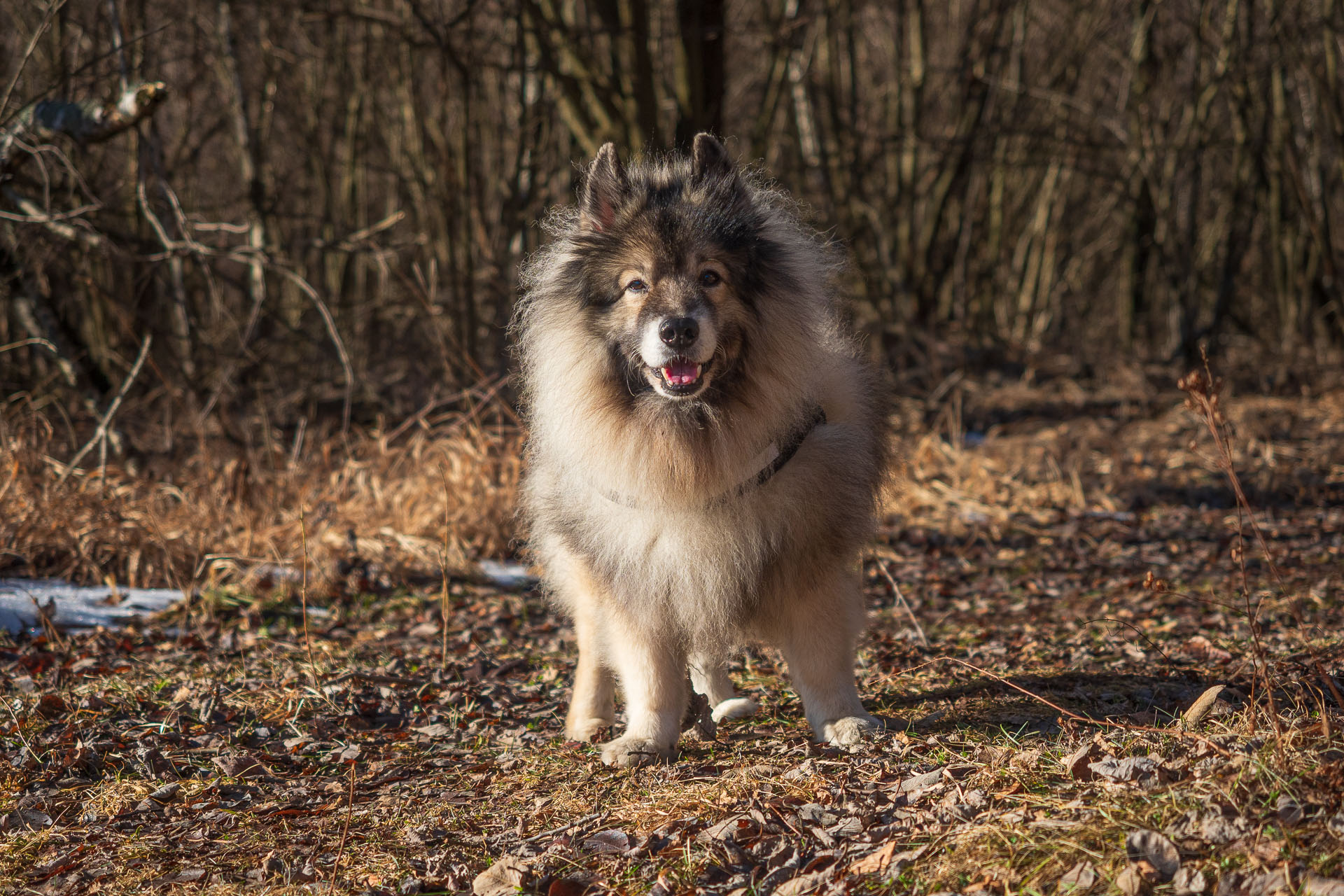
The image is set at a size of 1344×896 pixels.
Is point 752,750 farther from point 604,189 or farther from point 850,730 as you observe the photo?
point 604,189

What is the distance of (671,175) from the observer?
3535mm

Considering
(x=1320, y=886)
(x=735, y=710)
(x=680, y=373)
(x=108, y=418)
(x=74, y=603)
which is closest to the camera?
(x=1320, y=886)

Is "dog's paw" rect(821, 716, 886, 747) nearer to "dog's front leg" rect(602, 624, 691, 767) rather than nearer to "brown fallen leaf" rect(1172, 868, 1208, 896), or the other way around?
"dog's front leg" rect(602, 624, 691, 767)

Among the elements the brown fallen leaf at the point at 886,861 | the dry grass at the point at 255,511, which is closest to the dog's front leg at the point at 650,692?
the brown fallen leaf at the point at 886,861

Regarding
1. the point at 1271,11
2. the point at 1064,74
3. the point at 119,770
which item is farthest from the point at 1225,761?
the point at 1064,74

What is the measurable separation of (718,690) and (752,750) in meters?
0.63

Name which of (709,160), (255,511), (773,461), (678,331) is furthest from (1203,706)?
(255,511)

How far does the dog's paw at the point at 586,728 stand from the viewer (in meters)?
3.80

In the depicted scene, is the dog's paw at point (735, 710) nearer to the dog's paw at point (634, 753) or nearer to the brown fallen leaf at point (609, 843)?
the dog's paw at point (634, 753)

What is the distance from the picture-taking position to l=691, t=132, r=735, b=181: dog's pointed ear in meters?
3.49

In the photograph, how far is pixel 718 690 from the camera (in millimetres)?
4105

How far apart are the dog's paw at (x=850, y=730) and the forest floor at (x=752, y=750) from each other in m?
0.06

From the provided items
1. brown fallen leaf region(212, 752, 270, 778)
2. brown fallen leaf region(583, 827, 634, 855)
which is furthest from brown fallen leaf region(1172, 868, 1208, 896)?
brown fallen leaf region(212, 752, 270, 778)

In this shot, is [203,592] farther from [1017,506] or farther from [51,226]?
[1017,506]
